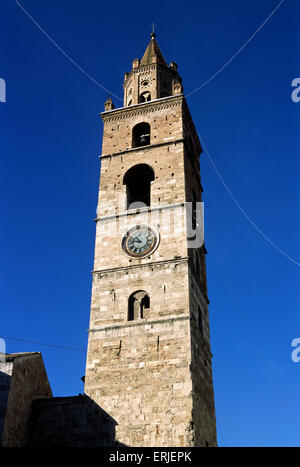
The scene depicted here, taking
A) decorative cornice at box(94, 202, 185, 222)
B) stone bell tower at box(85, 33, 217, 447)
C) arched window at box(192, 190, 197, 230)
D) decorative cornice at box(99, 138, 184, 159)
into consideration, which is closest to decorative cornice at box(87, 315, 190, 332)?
stone bell tower at box(85, 33, 217, 447)

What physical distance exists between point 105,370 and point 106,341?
109cm

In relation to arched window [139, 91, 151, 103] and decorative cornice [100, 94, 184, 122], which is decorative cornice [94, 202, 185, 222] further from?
arched window [139, 91, 151, 103]

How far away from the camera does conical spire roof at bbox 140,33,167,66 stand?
2838cm

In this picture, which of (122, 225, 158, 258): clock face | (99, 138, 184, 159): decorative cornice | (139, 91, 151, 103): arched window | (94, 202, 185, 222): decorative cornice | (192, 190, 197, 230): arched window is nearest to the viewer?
(122, 225, 158, 258): clock face

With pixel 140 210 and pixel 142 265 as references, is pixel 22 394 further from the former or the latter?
pixel 140 210

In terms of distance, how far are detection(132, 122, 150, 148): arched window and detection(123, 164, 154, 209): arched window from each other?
150 centimetres

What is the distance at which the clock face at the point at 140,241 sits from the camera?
798 inches

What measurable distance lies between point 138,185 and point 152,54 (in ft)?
29.3

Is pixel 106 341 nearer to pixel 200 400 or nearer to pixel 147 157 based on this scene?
pixel 200 400

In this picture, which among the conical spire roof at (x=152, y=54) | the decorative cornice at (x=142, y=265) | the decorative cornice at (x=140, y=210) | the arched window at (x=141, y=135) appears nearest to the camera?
the decorative cornice at (x=142, y=265)

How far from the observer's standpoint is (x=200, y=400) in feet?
56.7

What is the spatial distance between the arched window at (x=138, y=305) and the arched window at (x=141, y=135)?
26.6 ft

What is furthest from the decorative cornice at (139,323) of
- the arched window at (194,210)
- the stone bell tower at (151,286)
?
the arched window at (194,210)

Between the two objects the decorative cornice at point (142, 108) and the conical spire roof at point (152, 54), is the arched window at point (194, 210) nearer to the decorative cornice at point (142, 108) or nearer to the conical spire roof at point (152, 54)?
the decorative cornice at point (142, 108)
